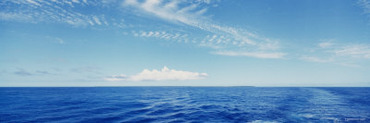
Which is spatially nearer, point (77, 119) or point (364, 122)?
point (364, 122)

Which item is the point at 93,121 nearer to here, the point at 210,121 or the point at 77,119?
the point at 77,119

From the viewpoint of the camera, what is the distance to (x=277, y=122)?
25109 mm

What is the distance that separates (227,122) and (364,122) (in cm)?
1886

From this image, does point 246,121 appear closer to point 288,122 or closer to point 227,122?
point 227,122

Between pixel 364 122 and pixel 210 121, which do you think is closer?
pixel 364 122

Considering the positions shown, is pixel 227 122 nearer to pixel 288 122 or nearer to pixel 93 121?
pixel 288 122

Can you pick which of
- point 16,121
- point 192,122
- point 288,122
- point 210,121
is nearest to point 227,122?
point 210,121

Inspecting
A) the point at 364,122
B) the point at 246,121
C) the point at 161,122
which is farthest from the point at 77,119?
the point at 364,122

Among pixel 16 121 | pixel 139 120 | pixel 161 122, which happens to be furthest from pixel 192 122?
pixel 16 121

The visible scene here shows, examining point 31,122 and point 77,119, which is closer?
point 31,122

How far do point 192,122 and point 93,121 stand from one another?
14.2 m

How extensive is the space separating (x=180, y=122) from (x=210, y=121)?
4.51 metres

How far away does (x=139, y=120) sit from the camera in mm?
26406

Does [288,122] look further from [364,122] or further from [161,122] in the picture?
[161,122]
